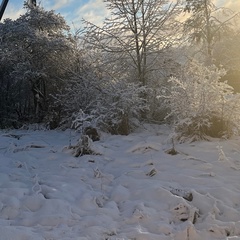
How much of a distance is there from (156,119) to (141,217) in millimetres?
7946

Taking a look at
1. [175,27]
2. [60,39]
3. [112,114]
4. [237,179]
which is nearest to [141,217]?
[237,179]

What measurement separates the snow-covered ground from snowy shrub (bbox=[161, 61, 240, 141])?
0.39m

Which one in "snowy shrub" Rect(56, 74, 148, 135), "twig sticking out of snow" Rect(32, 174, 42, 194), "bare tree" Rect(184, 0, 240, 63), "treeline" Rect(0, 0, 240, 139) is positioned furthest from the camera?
"bare tree" Rect(184, 0, 240, 63)

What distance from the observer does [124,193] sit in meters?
4.86

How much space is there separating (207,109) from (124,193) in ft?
12.1

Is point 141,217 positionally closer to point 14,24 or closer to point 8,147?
point 8,147

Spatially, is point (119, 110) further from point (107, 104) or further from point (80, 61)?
point (80, 61)

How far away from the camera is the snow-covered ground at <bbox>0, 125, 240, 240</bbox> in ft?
12.1

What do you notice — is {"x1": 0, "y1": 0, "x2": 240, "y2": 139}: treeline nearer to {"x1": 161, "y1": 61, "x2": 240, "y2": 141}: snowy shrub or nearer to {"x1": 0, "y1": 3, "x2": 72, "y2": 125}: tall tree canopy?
{"x1": 0, "y1": 3, "x2": 72, "y2": 125}: tall tree canopy

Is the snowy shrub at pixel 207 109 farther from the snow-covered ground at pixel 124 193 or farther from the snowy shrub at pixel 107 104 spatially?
the snowy shrub at pixel 107 104

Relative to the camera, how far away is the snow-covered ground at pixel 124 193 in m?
3.69

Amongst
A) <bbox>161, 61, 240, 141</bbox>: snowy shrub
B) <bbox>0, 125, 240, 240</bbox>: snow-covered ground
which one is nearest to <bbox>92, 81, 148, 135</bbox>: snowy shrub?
<bbox>0, 125, 240, 240</bbox>: snow-covered ground

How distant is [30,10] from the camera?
13805mm

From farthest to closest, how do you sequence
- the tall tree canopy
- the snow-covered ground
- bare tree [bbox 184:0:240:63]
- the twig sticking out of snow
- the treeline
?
1. bare tree [bbox 184:0:240:63]
2. the tall tree canopy
3. the treeline
4. the twig sticking out of snow
5. the snow-covered ground
